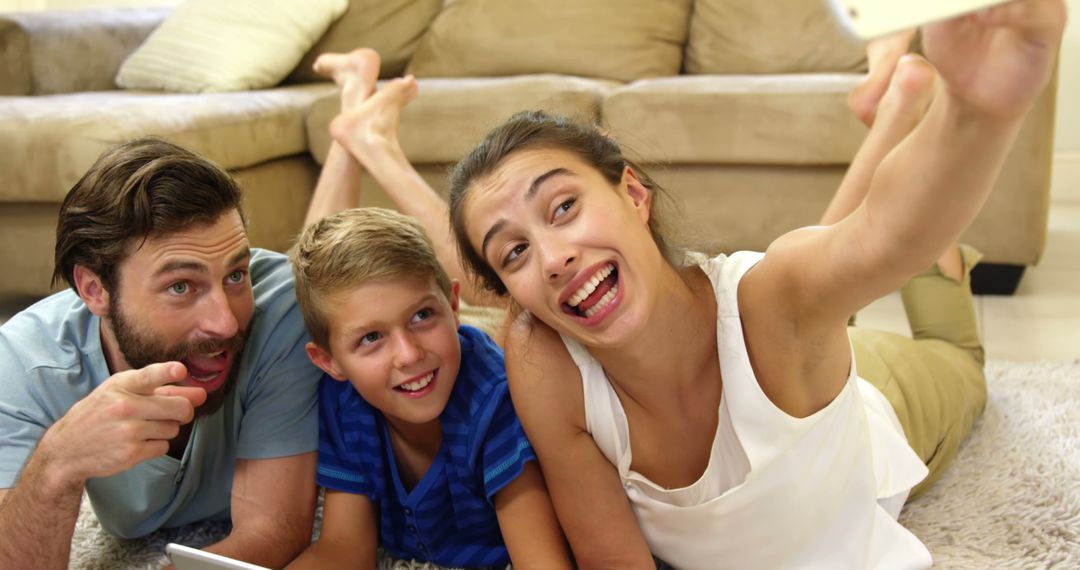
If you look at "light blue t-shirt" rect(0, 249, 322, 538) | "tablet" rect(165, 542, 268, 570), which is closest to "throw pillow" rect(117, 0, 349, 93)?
"light blue t-shirt" rect(0, 249, 322, 538)

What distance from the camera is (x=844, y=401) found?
3.67ft

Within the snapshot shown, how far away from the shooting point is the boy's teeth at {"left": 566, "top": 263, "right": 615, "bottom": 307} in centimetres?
107

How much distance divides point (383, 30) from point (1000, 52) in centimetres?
283

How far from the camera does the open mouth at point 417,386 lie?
4.08 feet

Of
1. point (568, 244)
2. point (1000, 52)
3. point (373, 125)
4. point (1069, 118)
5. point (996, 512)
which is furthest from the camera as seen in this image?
point (1069, 118)

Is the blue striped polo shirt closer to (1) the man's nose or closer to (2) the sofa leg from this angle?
(1) the man's nose

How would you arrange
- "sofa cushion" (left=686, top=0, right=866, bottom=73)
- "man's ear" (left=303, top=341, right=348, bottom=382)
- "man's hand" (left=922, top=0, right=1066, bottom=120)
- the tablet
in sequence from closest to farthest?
1. "man's hand" (left=922, top=0, right=1066, bottom=120)
2. the tablet
3. "man's ear" (left=303, top=341, right=348, bottom=382)
4. "sofa cushion" (left=686, top=0, right=866, bottom=73)

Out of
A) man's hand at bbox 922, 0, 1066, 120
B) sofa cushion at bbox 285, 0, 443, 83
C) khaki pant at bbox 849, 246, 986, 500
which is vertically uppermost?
man's hand at bbox 922, 0, 1066, 120

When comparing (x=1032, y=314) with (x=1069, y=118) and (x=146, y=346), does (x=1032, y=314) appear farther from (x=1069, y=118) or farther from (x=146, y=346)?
(x=146, y=346)

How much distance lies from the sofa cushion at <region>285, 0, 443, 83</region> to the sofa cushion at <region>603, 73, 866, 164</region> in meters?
0.98

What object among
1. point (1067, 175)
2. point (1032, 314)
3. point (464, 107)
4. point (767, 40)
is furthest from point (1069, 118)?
point (464, 107)

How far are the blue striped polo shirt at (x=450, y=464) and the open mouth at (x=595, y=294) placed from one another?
244mm

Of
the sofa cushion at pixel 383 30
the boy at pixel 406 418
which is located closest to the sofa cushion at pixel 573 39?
the sofa cushion at pixel 383 30

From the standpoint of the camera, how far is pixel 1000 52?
2.07ft
